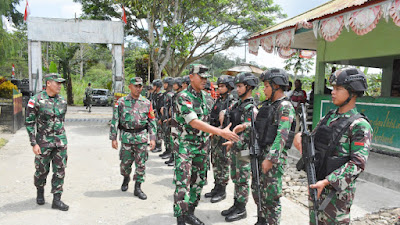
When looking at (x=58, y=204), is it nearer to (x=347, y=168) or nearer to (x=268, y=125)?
(x=268, y=125)

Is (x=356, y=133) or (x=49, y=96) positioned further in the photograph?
(x=49, y=96)

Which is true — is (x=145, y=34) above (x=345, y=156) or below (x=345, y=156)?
above

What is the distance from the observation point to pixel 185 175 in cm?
327

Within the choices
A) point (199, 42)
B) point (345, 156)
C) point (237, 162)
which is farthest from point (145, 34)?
point (345, 156)

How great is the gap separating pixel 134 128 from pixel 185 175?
4.73 ft

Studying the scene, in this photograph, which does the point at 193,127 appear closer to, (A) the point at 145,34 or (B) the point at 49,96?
(B) the point at 49,96

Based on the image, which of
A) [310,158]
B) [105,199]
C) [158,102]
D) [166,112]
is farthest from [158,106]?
[310,158]

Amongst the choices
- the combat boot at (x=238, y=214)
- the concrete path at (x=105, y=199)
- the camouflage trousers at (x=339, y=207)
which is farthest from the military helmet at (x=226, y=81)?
the camouflage trousers at (x=339, y=207)

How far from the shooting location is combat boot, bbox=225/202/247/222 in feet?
11.9

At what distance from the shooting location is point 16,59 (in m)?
35.2

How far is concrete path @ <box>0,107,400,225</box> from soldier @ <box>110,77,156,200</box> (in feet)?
1.39

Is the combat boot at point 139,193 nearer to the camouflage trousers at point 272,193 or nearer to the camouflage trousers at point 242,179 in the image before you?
the camouflage trousers at point 242,179

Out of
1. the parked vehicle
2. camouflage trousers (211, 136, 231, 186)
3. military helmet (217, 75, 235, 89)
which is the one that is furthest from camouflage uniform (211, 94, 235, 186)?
the parked vehicle

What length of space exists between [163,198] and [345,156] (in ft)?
9.70
